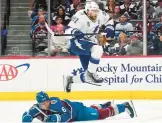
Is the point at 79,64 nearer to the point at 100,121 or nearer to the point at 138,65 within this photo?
the point at 138,65

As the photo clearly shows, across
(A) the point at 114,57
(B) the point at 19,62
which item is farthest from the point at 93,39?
(B) the point at 19,62

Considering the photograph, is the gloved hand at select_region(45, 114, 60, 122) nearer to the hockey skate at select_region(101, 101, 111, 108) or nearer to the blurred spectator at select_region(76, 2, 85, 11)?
the hockey skate at select_region(101, 101, 111, 108)

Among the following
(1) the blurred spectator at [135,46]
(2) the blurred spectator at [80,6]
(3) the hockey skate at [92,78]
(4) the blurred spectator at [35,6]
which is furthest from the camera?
(4) the blurred spectator at [35,6]

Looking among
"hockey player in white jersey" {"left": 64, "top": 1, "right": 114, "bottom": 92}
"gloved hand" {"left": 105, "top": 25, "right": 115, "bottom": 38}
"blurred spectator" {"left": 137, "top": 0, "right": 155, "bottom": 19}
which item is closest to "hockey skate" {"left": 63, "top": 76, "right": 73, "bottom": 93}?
"hockey player in white jersey" {"left": 64, "top": 1, "right": 114, "bottom": 92}

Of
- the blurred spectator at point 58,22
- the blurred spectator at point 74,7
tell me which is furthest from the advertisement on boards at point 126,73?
the blurred spectator at point 74,7

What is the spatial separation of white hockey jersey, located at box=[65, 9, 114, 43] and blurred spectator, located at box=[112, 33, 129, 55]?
1.05 feet

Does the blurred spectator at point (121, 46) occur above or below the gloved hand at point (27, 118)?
above

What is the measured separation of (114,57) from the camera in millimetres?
10469

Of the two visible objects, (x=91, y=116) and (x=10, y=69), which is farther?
(x=10, y=69)

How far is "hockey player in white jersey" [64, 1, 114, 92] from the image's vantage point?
1024 centimetres

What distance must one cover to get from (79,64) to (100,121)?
170 centimetres

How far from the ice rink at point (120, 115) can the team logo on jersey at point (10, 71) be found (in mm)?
493

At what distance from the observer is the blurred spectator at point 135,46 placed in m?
10.5

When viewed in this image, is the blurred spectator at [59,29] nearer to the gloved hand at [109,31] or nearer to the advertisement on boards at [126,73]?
the advertisement on boards at [126,73]
